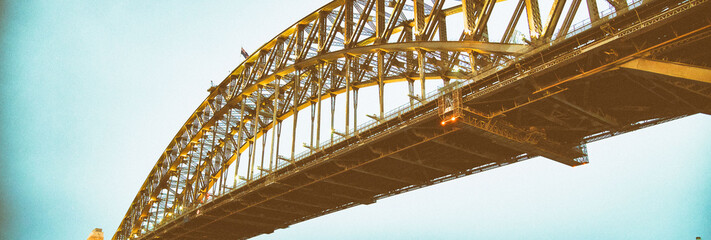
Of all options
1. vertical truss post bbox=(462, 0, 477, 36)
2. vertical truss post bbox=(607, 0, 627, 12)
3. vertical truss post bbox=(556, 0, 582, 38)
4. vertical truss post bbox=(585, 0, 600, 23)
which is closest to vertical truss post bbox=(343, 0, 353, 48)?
vertical truss post bbox=(462, 0, 477, 36)

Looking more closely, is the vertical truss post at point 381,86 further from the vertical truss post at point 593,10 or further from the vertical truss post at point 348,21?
the vertical truss post at point 593,10

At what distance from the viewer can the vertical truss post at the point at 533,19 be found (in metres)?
30.9

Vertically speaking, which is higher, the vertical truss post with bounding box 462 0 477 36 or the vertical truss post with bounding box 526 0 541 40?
the vertical truss post with bounding box 462 0 477 36

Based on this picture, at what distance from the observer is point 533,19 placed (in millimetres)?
31406

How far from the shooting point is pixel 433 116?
3434cm

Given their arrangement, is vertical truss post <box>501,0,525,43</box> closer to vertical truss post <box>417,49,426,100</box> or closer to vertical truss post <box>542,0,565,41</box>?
vertical truss post <box>542,0,565,41</box>

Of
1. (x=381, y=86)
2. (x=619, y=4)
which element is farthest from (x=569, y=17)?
(x=381, y=86)

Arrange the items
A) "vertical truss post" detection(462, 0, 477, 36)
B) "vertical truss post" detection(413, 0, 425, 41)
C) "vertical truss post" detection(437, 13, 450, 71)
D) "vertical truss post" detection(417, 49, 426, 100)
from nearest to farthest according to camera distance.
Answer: "vertical truss post" detection(462, 0, 477, 36), "vertical truss post" detection(417, 49, 426, 100), "vertical truss post" detection(413, 0, 425, 41), "vertical truss post" detection(437, 13, 450, 71)

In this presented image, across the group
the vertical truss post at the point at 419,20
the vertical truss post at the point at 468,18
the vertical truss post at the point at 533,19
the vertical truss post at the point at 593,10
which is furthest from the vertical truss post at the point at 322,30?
the vertical truss post at the point at 593,10

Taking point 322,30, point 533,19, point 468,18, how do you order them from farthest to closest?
point 322,30, point 468,18, point 533,19

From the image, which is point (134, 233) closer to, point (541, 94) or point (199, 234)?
point (199, 234)

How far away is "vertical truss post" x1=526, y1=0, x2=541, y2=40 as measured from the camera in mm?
30938

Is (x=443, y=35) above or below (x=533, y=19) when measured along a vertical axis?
above

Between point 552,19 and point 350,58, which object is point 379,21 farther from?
point 552,19
